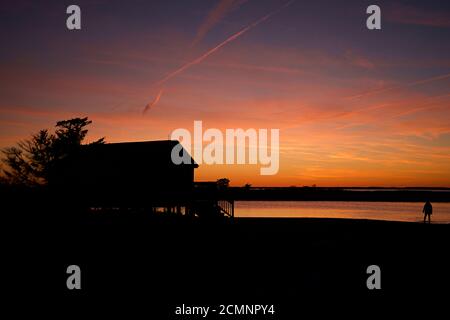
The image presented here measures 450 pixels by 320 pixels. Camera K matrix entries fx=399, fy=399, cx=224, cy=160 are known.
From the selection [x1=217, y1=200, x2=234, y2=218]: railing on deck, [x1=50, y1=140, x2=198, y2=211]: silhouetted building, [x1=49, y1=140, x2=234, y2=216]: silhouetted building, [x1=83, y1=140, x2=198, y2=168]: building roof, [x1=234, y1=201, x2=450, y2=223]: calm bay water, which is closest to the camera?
[x1=49, y1=140, x2=234, y2=216]: silhouetted building

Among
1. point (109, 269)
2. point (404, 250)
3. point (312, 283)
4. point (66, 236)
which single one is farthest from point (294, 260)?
point (66, 236)

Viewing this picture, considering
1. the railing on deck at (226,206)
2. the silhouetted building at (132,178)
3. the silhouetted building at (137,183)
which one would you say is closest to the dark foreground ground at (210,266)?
the silhouetted building at (137,183)

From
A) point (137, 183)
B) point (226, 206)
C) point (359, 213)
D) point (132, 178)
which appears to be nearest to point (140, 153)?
point (132, 178)

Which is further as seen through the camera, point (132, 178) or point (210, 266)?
point (132, 178)

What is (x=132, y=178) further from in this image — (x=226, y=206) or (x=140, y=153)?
(x=226, y=206)

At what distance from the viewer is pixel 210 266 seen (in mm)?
16594

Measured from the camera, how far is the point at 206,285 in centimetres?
1359

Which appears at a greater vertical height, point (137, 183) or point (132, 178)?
point (132, 178)

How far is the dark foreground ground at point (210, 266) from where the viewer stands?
11.7 metres

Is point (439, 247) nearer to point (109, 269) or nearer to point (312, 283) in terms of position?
point (312, 283)

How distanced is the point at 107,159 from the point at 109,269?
792 inches

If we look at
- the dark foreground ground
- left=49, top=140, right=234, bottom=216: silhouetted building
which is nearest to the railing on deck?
left=49, top=140, right=234, bottom=216: silhouetted building

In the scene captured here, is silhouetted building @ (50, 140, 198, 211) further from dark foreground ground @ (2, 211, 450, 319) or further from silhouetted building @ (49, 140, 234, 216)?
dark foreground ground @ (2, 211, 450, 319)

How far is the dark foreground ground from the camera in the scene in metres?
11.7
